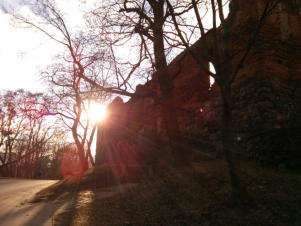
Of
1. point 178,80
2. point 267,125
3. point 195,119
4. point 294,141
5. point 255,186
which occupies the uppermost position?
point 178,80

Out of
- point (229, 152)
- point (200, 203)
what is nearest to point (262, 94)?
point (229, 152)

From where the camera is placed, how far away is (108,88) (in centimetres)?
734

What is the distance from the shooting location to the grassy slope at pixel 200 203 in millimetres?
3379

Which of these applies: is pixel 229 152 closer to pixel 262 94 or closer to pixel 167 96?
pixel 167 96

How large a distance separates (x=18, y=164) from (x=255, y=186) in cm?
3232

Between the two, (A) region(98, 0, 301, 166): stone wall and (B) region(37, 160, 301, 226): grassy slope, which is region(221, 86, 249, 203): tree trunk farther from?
(A) region(98, 0, 301, 166): stone wall

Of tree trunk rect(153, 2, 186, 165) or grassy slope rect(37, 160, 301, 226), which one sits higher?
tree trunk rect(153, 2, 186, 165)

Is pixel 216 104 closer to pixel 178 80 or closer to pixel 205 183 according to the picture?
pixel 178 80

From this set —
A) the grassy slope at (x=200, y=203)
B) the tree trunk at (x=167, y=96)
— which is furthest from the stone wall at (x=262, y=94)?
the grassy slope at (x=200, y=203)

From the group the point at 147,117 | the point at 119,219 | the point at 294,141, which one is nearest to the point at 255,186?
the point at 294,141

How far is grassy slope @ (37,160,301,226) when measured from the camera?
3.38 metres

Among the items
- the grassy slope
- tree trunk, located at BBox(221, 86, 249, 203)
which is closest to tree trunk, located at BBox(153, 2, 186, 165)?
the grassy slope

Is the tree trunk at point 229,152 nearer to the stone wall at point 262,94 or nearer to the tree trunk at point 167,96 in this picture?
the stone wall at point 262,94

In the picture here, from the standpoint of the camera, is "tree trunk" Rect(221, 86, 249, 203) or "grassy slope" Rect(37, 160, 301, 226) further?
"tree trunk" Rect(221, 86, 249, 203)
